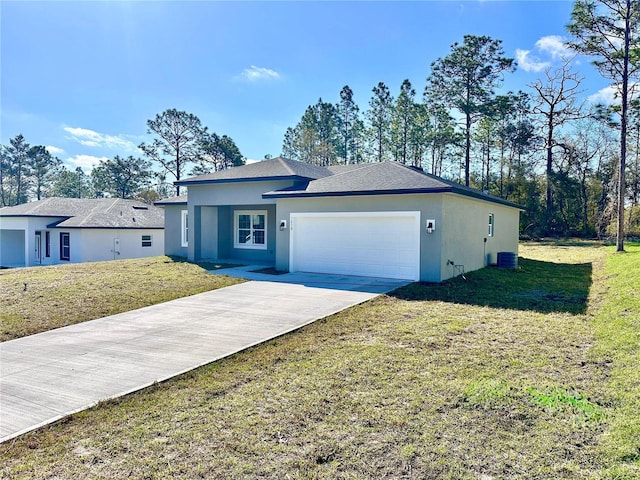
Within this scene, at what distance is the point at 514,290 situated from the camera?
11.4m

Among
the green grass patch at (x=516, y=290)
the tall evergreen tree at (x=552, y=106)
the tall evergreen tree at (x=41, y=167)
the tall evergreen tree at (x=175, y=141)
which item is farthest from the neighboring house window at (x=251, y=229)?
the tall evergreen tree at (x=41, y=167)

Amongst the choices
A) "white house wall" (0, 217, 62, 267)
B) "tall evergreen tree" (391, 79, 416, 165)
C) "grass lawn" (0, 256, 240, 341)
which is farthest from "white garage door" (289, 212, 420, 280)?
"tall evergreen tree" (391, 79, 416, 165)

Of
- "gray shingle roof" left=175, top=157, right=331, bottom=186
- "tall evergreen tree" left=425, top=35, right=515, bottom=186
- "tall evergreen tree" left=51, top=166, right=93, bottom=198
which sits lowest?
"gray shingle roof" left=175, top=157, right=331, bottom=186

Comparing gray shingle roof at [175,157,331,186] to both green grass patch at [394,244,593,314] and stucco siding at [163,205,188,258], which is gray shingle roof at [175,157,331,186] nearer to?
stucco siding at [163,205,188,258]

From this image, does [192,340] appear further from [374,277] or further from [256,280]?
[374,277]

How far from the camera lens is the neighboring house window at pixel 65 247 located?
2594 cm

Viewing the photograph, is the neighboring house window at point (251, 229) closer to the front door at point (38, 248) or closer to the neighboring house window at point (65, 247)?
the neighboring house window at point (65, 247)

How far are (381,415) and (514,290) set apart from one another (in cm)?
880

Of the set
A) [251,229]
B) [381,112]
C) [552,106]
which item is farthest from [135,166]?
[552,106]

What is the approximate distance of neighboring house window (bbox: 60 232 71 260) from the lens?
2594 cm

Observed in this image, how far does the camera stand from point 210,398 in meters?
4.46

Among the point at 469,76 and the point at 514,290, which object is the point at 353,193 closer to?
the point at 514,290

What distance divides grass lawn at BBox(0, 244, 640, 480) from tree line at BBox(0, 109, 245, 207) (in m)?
36.4

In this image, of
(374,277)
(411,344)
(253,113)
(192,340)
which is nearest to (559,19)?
(253,113)
